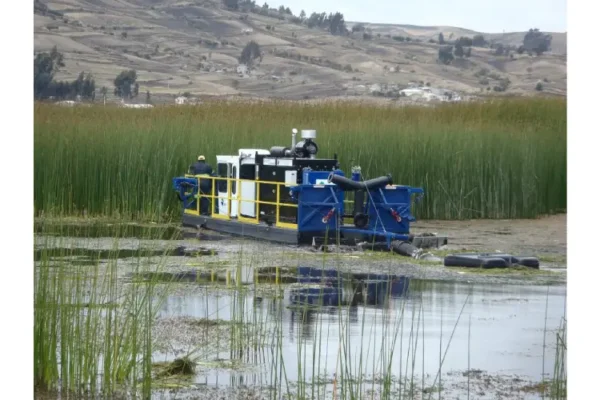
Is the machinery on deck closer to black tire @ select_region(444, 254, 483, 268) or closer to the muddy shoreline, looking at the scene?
the muddy shoreline

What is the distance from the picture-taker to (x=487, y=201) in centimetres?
1877

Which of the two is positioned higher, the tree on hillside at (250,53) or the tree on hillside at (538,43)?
the tree on hillside at (250,53)

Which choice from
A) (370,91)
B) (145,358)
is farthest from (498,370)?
(370,91)

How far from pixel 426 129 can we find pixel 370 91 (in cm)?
3654

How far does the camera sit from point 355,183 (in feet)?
43.7

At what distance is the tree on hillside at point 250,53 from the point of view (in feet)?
205

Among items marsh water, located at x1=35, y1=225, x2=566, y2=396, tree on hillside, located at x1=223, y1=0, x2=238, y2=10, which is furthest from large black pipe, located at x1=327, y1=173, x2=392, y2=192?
tree on hillside, located at x1=223, y1=0, x2=238, y2=10

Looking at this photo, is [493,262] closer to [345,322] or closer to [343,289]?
[343,289]

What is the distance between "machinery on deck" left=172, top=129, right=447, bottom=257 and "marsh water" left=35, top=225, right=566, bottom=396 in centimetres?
137

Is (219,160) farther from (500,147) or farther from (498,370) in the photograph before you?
(498,370)

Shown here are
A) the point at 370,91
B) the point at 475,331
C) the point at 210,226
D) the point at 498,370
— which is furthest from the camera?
the point at 370,91

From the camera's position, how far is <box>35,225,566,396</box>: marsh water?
21.9 feet

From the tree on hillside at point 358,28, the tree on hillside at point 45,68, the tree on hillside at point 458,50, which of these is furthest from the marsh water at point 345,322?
the tree on hillside at point 358,28

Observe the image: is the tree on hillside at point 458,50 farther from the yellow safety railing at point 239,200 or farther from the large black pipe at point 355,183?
the large black pipe at point 355,183
